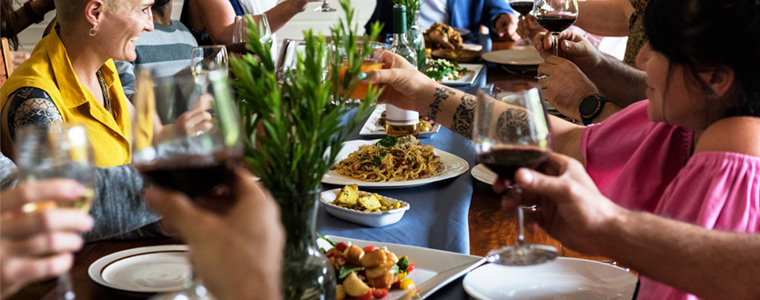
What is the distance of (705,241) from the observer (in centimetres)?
102

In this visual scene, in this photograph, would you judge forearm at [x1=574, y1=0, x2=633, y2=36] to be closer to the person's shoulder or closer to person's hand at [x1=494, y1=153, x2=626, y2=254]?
the person's shoulder

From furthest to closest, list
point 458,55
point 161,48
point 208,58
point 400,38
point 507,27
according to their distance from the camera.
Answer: point 507,27 → point 458,55 → point 161,48 → point 400,38 → point 208,58

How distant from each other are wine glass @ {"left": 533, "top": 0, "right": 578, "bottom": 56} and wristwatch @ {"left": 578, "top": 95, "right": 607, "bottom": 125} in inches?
10.5

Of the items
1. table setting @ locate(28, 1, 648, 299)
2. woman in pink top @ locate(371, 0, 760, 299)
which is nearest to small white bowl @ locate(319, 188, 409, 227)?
table setting @ locate(28, 1, 648, 299)

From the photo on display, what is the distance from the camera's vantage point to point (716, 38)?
3.41ft

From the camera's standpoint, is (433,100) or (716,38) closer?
(716,38)

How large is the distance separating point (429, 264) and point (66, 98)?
1.29 m

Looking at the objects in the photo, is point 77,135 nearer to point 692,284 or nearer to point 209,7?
point 692,284

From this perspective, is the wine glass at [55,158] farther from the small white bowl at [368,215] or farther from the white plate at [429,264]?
the small white bowl at [368,215]

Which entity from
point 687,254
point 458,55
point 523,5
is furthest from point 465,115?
point 458,55

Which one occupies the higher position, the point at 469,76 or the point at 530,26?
the point at 530,26

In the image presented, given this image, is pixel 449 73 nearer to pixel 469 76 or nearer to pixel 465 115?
pixel 469 76

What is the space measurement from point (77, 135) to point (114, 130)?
1491mm

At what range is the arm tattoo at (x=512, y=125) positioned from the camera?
3.01 feet
